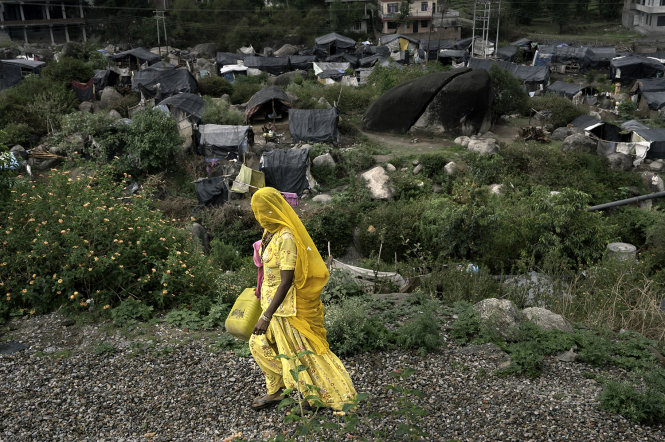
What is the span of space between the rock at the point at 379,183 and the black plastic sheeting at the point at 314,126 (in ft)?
10.7

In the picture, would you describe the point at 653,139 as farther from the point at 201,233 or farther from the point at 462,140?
the point at 201,233

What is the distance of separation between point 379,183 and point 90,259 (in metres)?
11.3

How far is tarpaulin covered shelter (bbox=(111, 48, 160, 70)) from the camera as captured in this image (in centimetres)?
3650

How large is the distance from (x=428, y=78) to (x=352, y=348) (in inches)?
714

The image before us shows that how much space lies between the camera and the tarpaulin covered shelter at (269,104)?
22.3 metres

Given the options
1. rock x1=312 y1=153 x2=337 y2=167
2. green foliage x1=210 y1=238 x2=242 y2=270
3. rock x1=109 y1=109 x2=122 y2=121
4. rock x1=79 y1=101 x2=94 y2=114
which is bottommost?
rock x1=312 y1=153 x2=337 y2=167

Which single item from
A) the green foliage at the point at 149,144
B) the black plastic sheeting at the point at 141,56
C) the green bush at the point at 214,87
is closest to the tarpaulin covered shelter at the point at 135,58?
the black plastic sheeting at the point at 141,56

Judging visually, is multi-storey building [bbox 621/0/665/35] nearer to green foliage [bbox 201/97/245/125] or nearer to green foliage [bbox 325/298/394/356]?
green foliage [bbox 201/97/245/125]

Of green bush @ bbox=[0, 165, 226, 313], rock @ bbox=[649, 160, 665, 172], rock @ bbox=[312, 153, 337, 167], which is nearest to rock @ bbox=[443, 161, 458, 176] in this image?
rock @ bbox=[312, 153, 337, 167]

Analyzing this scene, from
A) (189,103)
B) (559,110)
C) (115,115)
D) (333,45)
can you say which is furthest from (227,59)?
(559,110)

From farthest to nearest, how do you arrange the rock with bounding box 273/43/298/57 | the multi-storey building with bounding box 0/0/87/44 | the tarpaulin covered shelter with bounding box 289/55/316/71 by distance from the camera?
the multi-storey building with bounding box 0/0/87/44, the rock with bounding box 273/43/298/57, the tarpaulin covered shelter with bounding box 289/55/316/71

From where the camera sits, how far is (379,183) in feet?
54.2

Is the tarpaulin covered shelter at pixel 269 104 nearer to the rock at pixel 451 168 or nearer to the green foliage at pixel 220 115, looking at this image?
the green foliage at pixel 220 115

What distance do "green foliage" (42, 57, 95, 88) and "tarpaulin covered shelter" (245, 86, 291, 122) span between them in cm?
974
